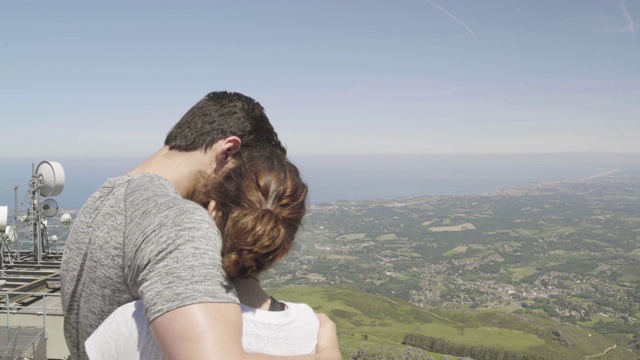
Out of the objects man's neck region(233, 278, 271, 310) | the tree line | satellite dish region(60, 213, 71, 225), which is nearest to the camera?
man's neck region(233, 278, 271, 310)

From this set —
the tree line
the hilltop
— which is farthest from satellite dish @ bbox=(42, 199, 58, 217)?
the tree line

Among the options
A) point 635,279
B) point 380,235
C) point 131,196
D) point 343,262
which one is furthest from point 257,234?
point 380,235

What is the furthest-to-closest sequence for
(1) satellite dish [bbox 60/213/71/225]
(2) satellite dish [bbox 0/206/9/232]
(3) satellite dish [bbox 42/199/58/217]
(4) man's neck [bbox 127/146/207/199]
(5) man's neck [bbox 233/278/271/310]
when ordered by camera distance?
(3) satellite dish [bbox 42/199/58/217] → (1) satellite dish [bbox 60/213/71/225] → (2) satellite dish [bbox 0/206/9/232] → (4) man's neck [bbox 127/146/207/199] → (5) man's neck [bbox 233/278/271/310]

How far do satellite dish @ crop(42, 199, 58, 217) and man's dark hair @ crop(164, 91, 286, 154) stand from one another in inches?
594

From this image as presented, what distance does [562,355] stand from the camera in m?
48.8

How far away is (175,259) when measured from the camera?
Answer: 1017mm

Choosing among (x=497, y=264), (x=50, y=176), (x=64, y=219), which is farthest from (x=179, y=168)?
(x=497, y=264)

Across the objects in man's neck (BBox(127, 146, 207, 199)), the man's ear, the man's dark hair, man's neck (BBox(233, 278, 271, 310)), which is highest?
the man's dark hair

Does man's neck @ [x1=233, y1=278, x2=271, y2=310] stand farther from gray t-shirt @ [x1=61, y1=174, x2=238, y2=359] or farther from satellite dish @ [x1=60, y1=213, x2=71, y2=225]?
satellite dish @ [x1=60, y1=213, x2=71, y2=225]

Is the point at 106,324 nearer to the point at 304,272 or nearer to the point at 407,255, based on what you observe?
the point at 304,272

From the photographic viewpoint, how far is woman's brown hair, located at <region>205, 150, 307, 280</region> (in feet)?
A: 3.89

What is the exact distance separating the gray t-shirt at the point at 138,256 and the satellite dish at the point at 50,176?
1384cm

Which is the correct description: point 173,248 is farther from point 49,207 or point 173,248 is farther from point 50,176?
point 49,207

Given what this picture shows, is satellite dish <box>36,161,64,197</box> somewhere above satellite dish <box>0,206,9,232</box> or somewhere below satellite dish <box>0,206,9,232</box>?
above
